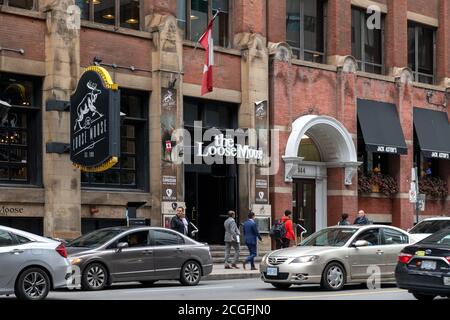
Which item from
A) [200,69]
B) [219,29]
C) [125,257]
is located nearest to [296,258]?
[125,257]

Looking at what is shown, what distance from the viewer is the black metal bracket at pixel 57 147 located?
25094mm

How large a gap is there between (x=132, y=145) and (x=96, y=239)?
8.48 m

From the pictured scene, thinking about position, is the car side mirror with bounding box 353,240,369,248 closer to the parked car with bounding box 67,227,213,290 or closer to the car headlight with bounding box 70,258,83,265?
the parked car with bounding box 67,227,213,290

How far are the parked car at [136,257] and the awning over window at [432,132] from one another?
18412mm

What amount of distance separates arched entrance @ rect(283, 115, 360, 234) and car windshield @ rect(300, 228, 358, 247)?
12118 millimetres

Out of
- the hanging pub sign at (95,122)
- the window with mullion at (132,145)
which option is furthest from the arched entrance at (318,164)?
the hanging pub sign at (95,122)

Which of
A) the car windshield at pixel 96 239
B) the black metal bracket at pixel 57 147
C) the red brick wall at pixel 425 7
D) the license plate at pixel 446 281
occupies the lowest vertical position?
the license plate at pixel 446 281

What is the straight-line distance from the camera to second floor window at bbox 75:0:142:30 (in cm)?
2702

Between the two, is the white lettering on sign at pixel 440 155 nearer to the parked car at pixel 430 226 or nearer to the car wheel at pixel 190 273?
the parked car at pixel 430 226

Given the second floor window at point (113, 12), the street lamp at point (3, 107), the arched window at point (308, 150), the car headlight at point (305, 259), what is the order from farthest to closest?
the arched window at point (308, 150) < the second floor window at point (113, 12) < the street lamp at point (3, 107) < the car headlight at point (305, 259)

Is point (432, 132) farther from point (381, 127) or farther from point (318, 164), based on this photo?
point (318, 164)

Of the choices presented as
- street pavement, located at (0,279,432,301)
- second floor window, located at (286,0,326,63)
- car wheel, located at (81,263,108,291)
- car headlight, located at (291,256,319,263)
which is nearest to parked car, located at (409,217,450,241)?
street pavement, located at (0,279,432,301)

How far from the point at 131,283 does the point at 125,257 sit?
2221 millimetres

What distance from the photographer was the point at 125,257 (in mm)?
19812
